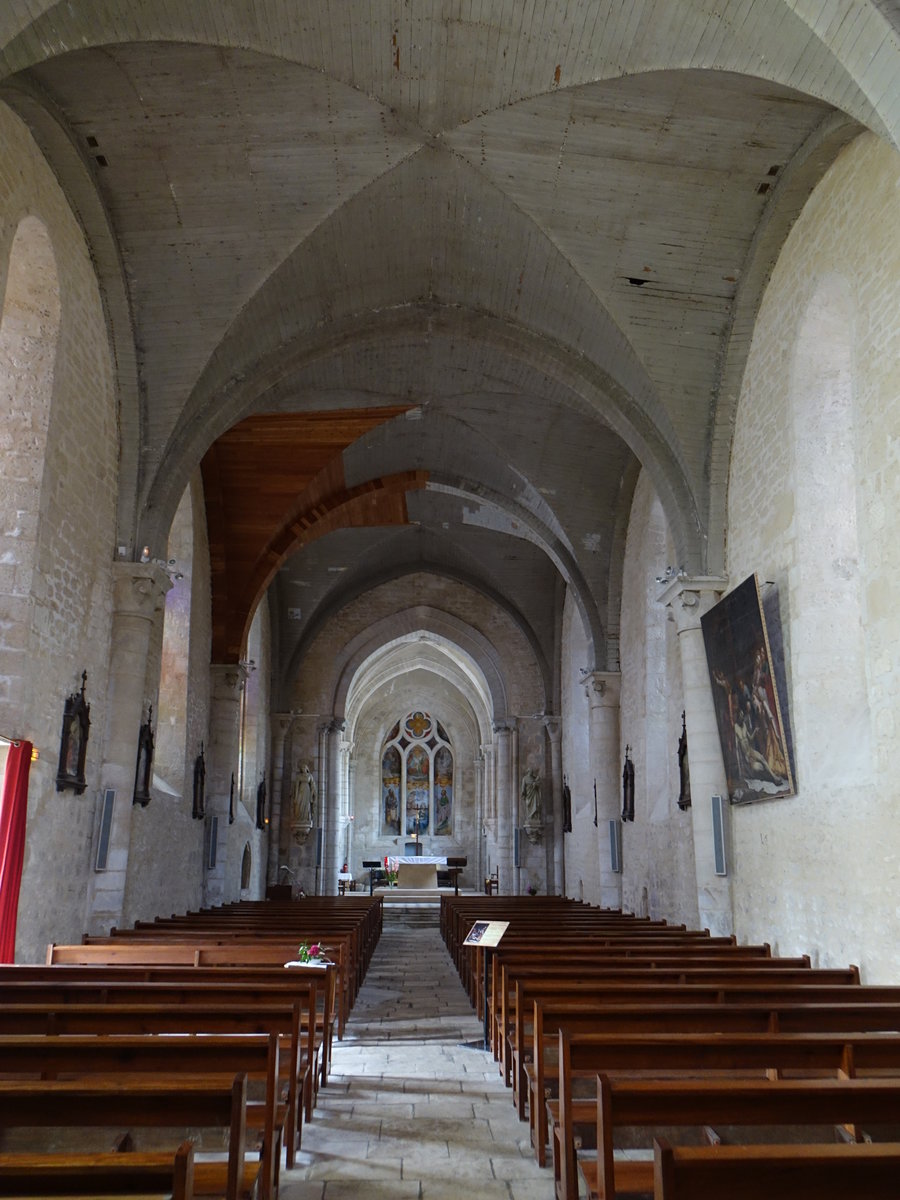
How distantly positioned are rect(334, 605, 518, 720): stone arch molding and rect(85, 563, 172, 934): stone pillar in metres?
13.3

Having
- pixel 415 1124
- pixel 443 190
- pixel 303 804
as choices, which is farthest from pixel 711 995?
pixel 303 804

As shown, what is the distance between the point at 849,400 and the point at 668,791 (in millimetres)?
6795

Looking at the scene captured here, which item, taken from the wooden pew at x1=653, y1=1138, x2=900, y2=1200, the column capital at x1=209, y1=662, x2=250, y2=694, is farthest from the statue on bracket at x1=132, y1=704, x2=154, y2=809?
the wooden pew at x1=653, y1=1138, x2=900, y2=1200

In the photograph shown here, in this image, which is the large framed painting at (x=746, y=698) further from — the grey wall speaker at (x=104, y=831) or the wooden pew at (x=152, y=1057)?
the grey wall speaker at (x=104, y=831)

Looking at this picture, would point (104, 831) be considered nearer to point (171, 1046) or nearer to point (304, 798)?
point (171, 1046)

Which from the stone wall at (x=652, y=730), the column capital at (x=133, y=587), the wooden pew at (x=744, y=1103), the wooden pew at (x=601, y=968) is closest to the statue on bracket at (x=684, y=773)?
the stone wall at (x=652, y=730)

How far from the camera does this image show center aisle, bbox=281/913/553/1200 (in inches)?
181

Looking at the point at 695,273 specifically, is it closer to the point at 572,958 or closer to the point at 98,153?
the point at 98,153

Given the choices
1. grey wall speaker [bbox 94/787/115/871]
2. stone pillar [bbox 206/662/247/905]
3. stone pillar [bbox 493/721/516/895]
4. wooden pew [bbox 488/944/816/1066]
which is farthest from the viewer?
stone pillar [bbox 493/721/516/895]

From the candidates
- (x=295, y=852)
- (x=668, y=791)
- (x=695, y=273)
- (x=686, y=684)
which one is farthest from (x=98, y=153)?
(x=295, y=852)

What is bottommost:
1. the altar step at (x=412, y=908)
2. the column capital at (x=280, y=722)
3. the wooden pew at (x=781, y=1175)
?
the wooden pew at (x=781, y=1175)

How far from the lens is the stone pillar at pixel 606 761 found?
17.1 meters

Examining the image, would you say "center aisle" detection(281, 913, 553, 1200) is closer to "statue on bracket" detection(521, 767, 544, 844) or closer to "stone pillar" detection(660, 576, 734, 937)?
"stone pillar" detection(660, 576, 734, 937)

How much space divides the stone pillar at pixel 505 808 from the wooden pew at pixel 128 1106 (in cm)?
2127
